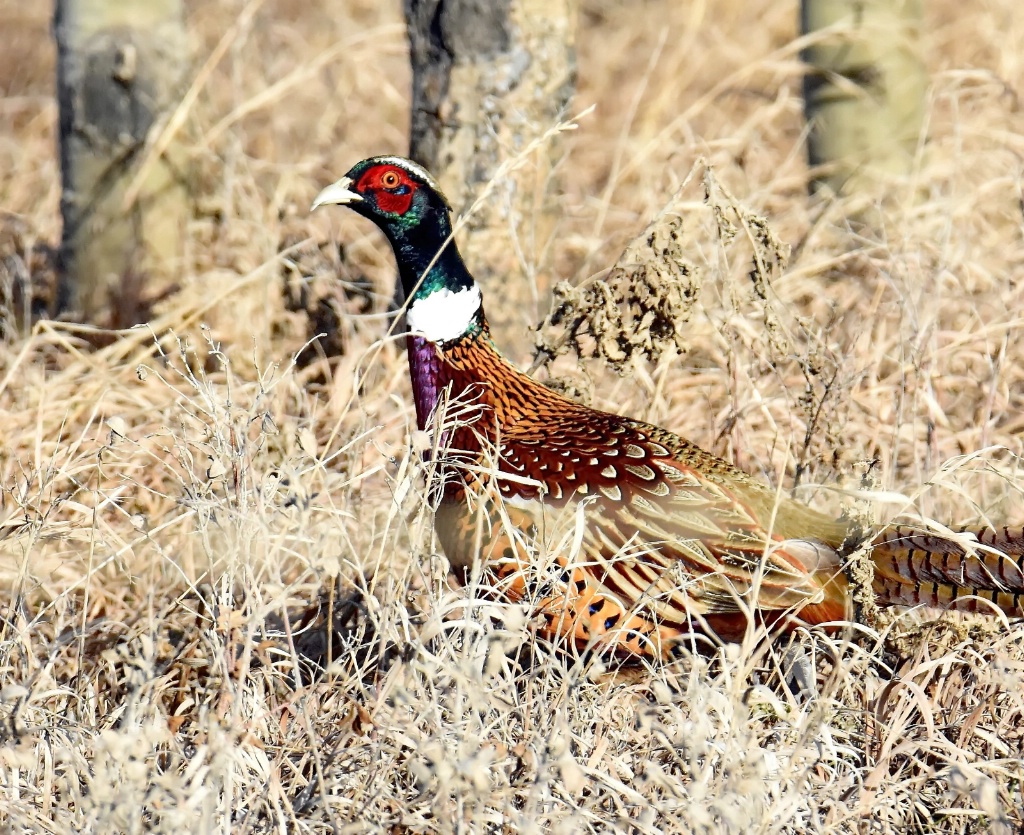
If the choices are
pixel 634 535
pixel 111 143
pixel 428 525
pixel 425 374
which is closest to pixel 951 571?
pixel 634 535

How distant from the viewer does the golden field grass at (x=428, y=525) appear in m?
2.11

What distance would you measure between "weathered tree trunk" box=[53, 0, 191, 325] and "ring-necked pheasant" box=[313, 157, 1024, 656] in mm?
1688

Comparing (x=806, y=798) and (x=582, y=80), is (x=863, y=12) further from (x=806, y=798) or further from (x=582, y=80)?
(x=806, y=798)

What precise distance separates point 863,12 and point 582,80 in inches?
99.4

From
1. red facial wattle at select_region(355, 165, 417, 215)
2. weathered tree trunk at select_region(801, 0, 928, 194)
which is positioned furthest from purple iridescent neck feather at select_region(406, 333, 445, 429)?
weathered tree trunk at select_region(801, 0, 928, 194)

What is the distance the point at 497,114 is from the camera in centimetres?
362

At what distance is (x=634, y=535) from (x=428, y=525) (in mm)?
443

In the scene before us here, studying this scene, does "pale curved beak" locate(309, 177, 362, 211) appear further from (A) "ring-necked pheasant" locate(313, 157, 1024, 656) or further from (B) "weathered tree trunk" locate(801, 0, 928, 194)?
(B) "weathered tree trunk" locate(801, 0, 928, 194)

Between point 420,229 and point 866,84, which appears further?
point 866,84

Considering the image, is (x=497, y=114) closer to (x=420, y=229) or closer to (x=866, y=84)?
(x=420, y=229)

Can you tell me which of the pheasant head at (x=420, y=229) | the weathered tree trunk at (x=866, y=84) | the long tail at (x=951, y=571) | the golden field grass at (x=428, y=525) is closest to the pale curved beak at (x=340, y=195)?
the pheasant head at (x=420, y=229)

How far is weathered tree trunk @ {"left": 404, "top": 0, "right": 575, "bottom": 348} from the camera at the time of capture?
11.7ft

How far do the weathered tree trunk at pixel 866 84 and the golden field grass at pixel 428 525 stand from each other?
17 centimetres

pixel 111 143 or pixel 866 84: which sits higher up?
pixel 866 84
